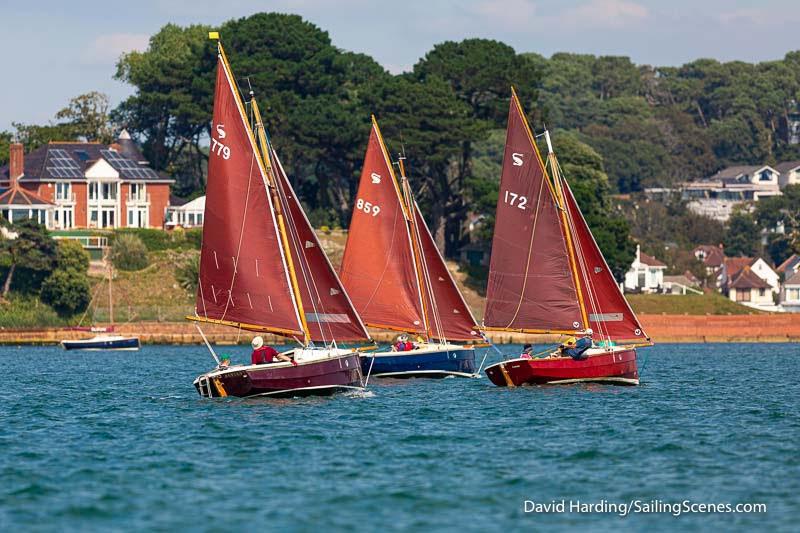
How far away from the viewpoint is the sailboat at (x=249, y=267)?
48969mm

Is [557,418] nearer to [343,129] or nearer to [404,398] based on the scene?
[404,398]

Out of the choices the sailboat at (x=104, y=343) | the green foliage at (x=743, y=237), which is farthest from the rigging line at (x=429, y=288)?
the green foliage at (x=743, y=237)

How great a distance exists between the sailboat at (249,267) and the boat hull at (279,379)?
30 millimetres

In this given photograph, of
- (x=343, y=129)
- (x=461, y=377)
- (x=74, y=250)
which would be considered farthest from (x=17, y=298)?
→ (x=461, y=377)

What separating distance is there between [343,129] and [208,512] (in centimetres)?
10192

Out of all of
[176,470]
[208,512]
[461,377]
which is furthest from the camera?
[461,377]

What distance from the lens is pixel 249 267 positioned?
163ft

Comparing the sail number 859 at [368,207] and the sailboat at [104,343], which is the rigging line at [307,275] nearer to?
the sail number 859 at [368,207]

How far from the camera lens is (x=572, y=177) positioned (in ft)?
466

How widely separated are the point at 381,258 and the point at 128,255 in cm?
6290

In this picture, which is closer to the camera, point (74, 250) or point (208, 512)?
point (208, 512)

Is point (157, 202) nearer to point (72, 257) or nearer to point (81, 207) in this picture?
point (81, 207)

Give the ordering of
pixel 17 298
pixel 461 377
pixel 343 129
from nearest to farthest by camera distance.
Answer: pixel 461 377 → pixel 17 298 → pixel 343 129

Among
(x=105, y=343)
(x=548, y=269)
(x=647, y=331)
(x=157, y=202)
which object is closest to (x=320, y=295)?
(x=548, y=269)
